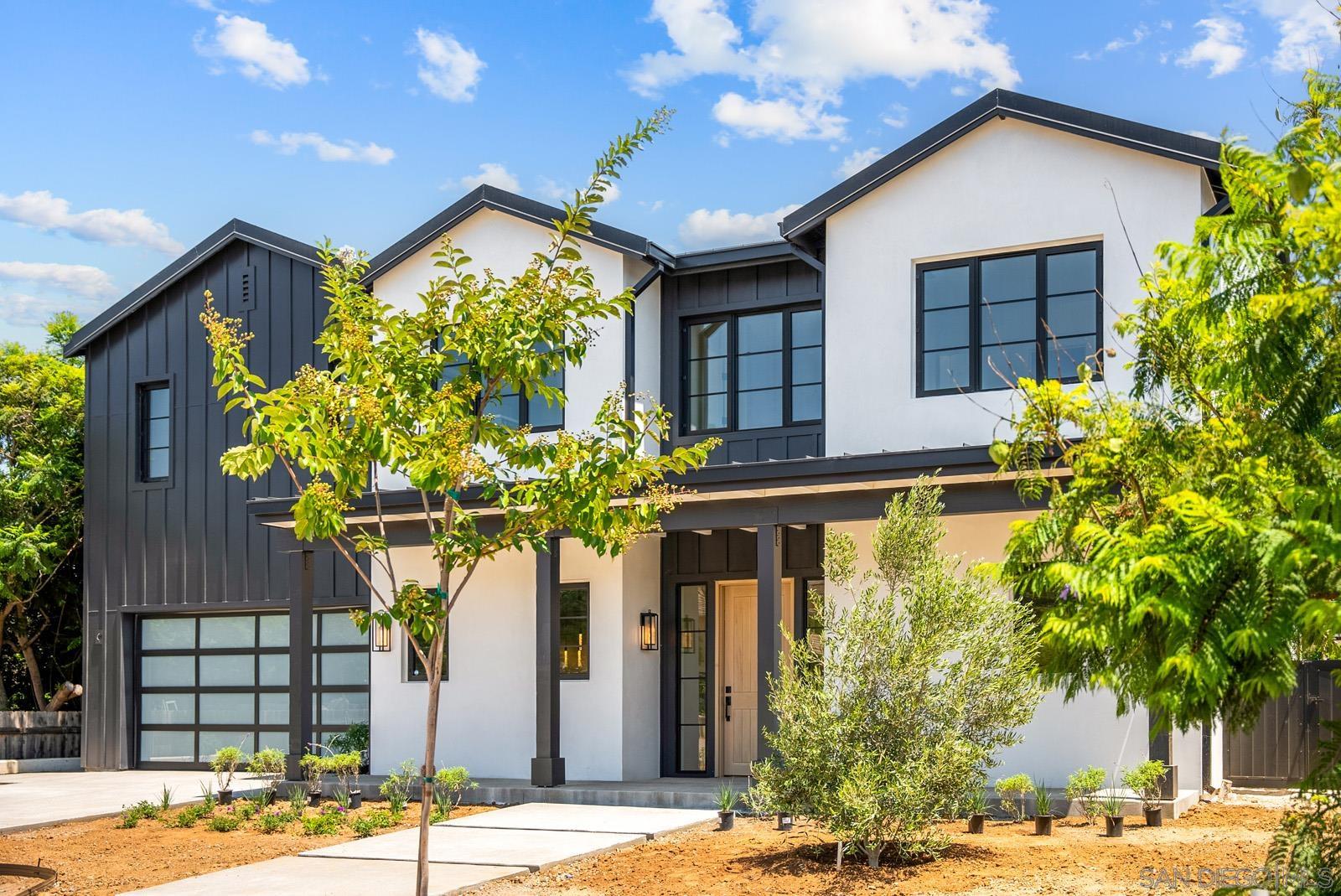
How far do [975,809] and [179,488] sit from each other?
545 inches

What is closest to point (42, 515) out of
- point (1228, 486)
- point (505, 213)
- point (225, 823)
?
point (505, 213)

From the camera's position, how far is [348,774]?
15734 mm

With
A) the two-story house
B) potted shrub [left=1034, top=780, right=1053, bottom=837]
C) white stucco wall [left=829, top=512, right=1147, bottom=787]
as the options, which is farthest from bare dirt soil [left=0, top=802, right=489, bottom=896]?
potted shrub [left=1034, top=780, right=1053, bottom=837]

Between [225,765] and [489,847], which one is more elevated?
[225,765]

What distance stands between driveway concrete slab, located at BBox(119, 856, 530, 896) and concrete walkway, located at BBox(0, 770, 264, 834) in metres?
4.23

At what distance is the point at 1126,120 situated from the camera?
43.0 feet

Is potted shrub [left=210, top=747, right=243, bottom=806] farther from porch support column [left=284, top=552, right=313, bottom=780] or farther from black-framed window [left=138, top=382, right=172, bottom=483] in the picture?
black-framed window [left=138, top=382, right=172, bottom=483]

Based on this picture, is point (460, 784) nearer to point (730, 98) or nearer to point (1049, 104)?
point (1049, 104)

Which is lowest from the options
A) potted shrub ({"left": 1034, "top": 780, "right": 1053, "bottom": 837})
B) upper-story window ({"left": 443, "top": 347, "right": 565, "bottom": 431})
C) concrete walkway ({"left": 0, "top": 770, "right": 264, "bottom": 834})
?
concrete walkway ({"left": 0, "top": 770, "right": 264, "bottom": 834})

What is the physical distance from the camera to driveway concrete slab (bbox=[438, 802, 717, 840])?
40.1 feet

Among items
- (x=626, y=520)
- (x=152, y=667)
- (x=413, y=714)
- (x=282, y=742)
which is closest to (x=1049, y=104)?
(x=626, y=520)

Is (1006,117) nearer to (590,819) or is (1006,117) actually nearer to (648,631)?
(648,631)

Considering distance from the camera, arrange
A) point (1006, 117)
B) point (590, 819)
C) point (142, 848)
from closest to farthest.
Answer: point (142, 848) < point (590, 819) < point (1006, 117)

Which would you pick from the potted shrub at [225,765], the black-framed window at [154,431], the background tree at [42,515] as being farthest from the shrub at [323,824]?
the background tree at [42,515]
